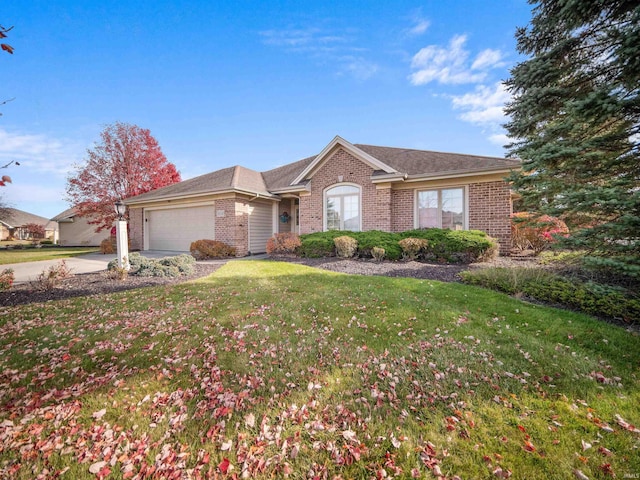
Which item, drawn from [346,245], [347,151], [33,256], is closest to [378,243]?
[346,245]

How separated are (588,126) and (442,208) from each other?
19.5 ft

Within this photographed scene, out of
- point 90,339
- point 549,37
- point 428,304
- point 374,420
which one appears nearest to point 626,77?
point 549,37

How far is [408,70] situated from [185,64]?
8809 mm

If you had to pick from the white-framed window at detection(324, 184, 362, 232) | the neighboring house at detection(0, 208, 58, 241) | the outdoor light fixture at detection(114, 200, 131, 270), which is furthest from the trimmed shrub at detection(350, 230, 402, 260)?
the neighboring house at detection(0, 208, 58, 241)

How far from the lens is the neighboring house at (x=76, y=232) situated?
26641 millimetres

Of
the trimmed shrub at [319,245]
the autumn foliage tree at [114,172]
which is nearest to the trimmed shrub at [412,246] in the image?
the trimmed shrub at [319,245]

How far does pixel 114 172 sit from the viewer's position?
17750 millimetres

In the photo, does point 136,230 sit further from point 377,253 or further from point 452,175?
point 452,175

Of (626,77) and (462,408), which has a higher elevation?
(626,77)

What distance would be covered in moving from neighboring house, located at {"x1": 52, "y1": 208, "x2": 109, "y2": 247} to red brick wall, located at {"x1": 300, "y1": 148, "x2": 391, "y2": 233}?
25264 mm

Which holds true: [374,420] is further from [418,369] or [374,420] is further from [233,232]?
[233,232]

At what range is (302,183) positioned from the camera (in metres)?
12.5

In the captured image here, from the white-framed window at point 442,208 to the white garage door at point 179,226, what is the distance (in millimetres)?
9842

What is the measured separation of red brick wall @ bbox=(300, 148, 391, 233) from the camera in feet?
36.3
